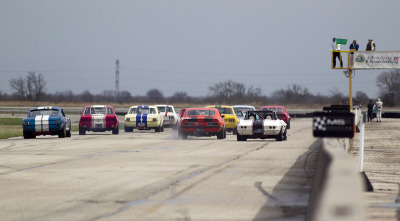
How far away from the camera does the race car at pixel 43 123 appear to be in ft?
92.5

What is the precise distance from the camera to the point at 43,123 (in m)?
28.2

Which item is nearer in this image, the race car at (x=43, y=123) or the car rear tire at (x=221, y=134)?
the car rear tire at (x=221, y=134)

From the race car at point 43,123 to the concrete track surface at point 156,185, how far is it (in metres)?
9.09

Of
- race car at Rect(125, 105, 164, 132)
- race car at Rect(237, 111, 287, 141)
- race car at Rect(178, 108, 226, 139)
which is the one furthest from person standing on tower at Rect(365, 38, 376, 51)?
race car at Rect(237, 111, 287, 141)

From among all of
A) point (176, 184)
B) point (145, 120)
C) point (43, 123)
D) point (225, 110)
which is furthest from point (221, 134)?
point (176, 184)

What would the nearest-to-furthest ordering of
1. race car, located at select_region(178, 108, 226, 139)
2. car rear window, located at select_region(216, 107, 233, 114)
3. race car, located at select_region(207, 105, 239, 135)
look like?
race car, located at select_region(178, 108, 226, 139)
race car, located at select_region(207, 105, 239, 135)
car rear window, located at select_region(216, 107, 233, 114)

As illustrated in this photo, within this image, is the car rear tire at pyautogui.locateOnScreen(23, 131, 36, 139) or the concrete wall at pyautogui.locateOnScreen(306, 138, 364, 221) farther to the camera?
the car rear tire at pyautogui.locateOnScreen(23, 131, 36, 139)

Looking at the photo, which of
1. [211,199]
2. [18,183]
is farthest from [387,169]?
[18,183]

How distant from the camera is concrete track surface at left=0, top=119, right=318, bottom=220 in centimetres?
848

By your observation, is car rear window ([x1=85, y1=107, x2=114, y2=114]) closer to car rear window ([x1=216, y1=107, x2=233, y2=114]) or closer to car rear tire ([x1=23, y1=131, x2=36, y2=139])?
car rear tire ([x1=23, y1=131, x2=36, y2=139])

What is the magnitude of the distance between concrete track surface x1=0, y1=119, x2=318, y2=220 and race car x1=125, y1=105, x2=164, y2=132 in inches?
601

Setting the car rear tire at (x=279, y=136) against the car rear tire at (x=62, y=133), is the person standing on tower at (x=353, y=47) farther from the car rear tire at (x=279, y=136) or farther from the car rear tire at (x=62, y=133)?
the car rear tire at (x=62, y=133)

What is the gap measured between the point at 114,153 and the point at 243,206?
10790 mm

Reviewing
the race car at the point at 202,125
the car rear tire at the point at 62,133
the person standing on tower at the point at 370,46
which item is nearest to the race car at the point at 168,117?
the car rear tire at the point at 62,133
